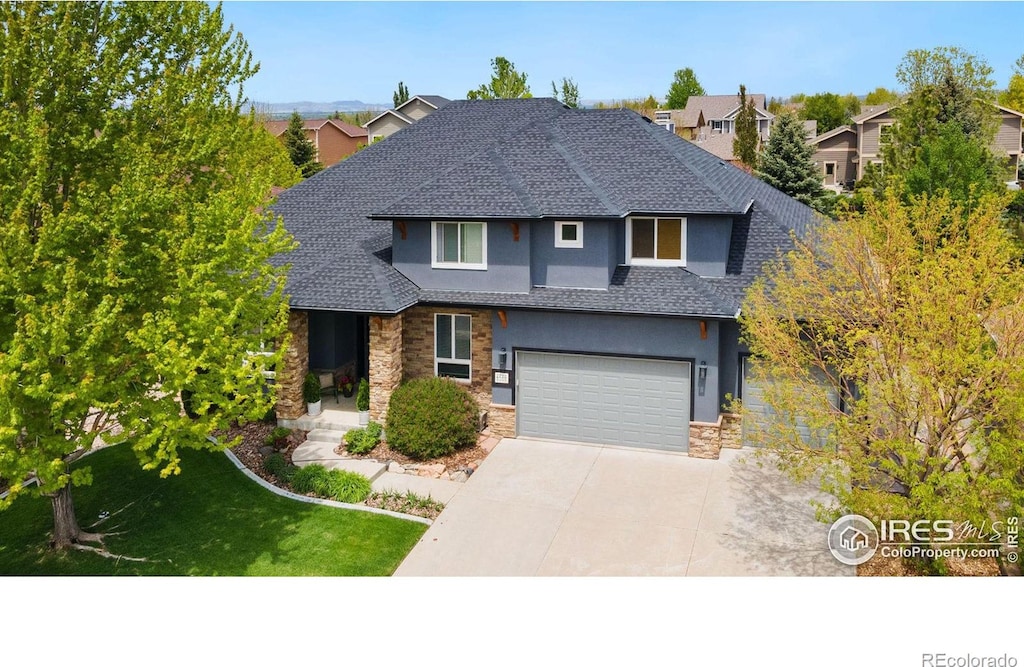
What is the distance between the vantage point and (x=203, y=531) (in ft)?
45.0

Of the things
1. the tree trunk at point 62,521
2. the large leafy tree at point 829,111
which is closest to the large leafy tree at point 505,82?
the tree trunk at point 62,521

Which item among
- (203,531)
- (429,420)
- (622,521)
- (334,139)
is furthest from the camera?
(334,139)

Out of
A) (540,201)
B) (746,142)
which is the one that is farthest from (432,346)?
(746,142)

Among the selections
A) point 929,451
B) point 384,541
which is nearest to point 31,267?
point 384,541

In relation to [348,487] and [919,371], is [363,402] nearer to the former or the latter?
[348,487]

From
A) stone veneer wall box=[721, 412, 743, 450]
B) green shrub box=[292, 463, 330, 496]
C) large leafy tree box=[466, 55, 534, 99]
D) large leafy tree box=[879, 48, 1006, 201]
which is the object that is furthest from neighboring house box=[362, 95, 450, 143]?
stone veneer wall box=[721, 412, 743, 450]

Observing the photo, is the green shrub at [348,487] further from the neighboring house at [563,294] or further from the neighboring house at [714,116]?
the neighboring house at [714,116]

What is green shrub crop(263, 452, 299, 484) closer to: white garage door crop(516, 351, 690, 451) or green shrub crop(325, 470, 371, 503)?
green shrub crop(325, 470, 371, 503)

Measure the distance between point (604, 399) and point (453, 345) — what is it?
4159 mm

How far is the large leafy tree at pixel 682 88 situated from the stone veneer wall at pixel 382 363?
9524 cm

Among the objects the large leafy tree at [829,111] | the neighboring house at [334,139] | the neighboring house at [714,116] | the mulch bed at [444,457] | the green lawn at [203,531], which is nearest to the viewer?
the green lawn at [203,531]

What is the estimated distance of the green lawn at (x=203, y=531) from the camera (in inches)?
494

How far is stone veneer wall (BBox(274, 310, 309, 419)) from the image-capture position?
1859cm

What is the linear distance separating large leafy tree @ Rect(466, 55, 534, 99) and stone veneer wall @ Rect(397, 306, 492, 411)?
30296 millimetres
